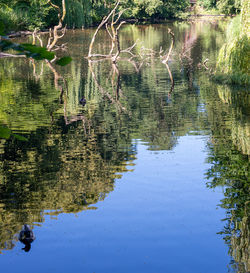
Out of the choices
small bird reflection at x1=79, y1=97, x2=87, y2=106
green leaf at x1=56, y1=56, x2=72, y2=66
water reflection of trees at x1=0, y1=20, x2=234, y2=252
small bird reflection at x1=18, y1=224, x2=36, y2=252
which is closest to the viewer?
green leaf at x1=56, y1=56, x2=72, y2=66

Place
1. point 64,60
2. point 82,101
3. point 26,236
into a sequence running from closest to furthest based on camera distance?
point 64,60 → point 26,236 → point 82,101

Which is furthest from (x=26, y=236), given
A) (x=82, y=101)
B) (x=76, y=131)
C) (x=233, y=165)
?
(x=82, y=101)

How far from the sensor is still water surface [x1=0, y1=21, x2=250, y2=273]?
9758mm

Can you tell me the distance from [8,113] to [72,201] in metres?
10.7

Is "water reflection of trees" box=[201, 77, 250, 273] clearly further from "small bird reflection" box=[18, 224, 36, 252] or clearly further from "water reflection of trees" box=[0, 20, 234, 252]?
"small bird reflection" box=[18, 224, 36, 252]

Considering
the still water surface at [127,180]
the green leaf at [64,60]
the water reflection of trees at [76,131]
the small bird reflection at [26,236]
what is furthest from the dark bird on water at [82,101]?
the green leaf at [64,60]

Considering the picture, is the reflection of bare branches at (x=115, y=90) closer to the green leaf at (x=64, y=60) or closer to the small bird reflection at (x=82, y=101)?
the small bird reflection at (x=82, y=101)

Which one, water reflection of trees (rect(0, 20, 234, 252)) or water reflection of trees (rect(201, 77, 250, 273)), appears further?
water reflection of trees (rect(0, 20, 234, 252))

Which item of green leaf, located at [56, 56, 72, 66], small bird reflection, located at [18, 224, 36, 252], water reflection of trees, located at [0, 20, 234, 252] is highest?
green leaf, located at [56, 56, 72, 66]

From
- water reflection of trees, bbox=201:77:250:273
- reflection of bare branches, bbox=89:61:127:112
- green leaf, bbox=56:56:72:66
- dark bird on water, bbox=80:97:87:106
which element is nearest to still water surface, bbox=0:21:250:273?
water reflection of trees, bbox=201:77:250:273

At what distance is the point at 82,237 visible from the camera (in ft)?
34.4

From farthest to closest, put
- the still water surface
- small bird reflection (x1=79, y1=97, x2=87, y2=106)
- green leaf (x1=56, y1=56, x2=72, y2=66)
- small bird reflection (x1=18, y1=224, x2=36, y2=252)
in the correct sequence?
small bird reflection (x1=79, y1=97, x2=87, y2=106), small bird reflection (x1=18, y1=224, x2=36, y2=252), the still water surface, green leaf (x1=56, y1=56, x2=72, y2=66)

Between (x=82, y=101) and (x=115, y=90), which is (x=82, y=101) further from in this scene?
(x=115, y=90)

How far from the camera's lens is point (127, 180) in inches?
545
